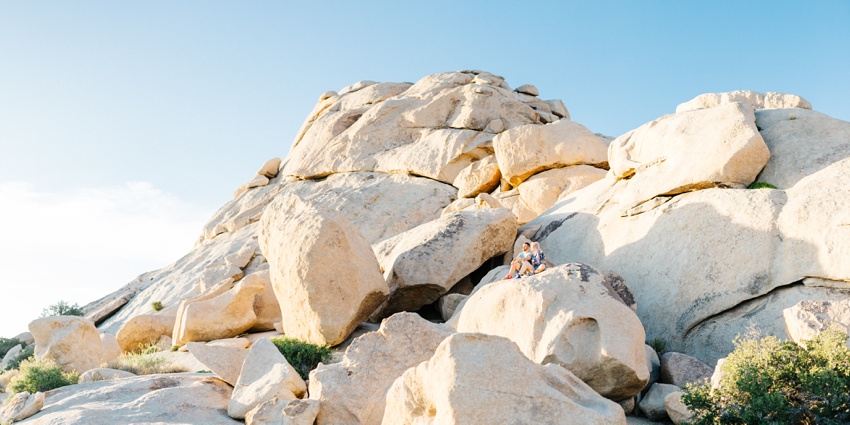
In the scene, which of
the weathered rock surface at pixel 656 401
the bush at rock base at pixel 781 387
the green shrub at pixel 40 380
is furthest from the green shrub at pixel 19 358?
the bush at rock base at pixel 781 387

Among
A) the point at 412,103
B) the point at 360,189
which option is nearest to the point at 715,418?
the point at 360,189

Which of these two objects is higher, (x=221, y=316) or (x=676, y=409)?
(x=221, y=316)

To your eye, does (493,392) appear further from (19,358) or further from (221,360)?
(19,358)

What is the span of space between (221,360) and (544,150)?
19258 millimetres

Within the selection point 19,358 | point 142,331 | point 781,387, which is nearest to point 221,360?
point 781,387

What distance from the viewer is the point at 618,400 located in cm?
1207

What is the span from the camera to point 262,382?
13047 millimetres

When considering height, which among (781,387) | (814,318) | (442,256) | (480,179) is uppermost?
(480,179)

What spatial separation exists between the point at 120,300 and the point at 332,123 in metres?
17.5

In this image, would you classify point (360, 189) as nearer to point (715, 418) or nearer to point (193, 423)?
point (193, 423)

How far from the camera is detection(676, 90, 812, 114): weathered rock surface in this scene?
2288 cm

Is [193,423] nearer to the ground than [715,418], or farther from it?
farther from it

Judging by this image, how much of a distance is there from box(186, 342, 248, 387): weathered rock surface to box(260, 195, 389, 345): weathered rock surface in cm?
311

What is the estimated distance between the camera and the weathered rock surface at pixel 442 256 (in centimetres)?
2034
